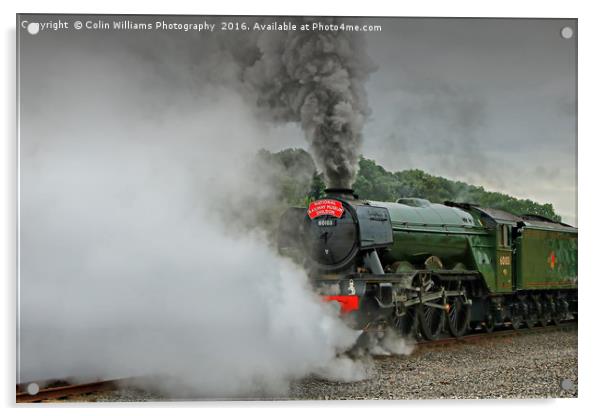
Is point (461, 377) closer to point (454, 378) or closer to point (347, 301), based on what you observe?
point (454, 378)

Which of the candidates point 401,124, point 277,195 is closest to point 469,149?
point 401,124

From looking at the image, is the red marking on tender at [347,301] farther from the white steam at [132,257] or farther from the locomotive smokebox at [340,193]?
the locomotive smokebox at [340,193]

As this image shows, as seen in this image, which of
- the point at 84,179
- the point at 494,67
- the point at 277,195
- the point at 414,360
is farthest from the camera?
the point at 277,195

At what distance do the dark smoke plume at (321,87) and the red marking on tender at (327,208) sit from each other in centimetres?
31

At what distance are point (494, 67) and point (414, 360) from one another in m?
3.77

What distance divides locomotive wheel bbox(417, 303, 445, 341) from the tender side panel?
1.95 m

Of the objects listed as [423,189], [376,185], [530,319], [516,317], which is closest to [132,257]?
[376,185]

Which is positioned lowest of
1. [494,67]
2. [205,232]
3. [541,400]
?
[541,400]

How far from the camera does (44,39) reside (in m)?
8.34

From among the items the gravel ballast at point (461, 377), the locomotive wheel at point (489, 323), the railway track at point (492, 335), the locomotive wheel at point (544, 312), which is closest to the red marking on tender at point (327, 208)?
the gravel ballast at point (461, 377)

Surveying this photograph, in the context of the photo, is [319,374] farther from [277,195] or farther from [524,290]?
[524,290]

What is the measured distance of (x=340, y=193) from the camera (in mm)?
10359

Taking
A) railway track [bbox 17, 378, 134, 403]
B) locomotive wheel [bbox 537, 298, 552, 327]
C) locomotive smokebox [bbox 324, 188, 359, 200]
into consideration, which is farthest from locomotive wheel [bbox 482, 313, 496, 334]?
railway track [bbox 17, 378, 134, 403]

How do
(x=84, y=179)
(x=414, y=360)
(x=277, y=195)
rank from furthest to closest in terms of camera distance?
1. (x=277, y=195)
2. (x=414, y=360)
3. (x=84, y=179)
